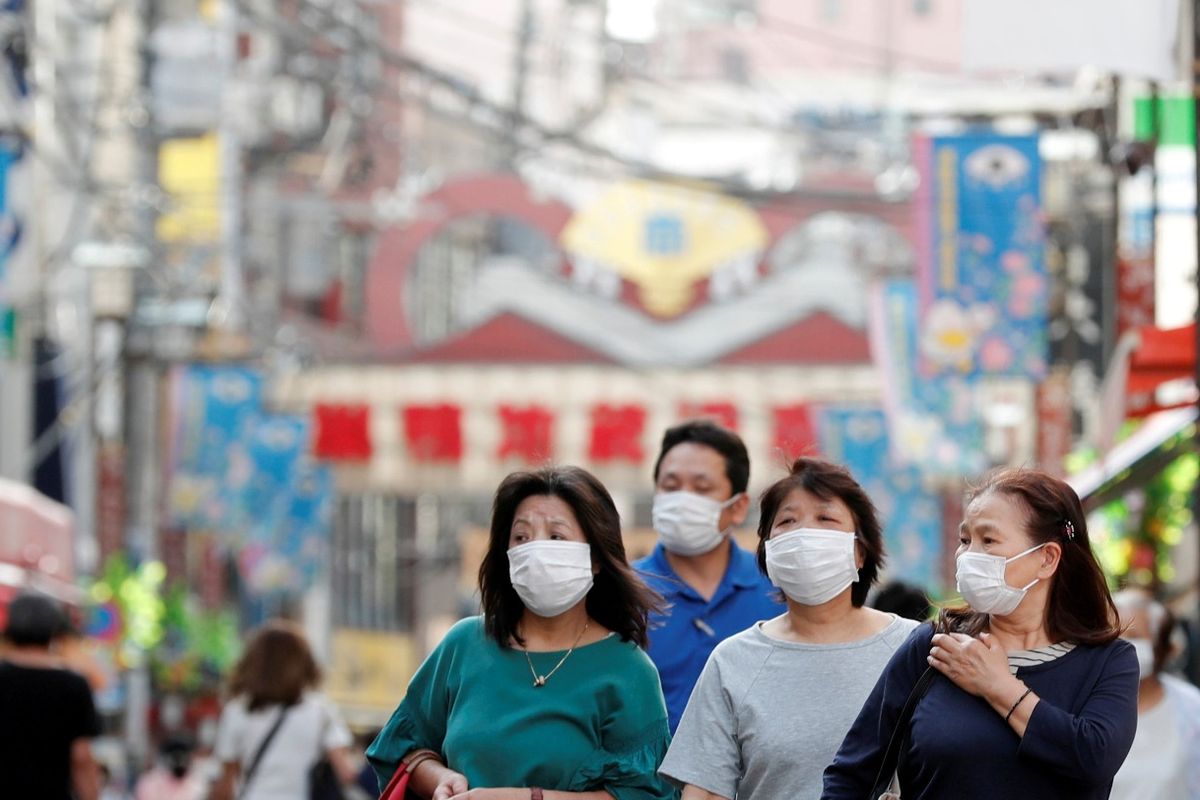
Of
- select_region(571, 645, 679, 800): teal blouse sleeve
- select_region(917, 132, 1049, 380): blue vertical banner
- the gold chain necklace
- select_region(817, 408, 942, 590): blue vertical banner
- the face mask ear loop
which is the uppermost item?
select_region(917, 132, 1049, 380): blue vertical banner

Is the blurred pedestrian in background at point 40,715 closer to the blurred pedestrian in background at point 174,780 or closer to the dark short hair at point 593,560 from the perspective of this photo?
the dark short hair at point 593,560

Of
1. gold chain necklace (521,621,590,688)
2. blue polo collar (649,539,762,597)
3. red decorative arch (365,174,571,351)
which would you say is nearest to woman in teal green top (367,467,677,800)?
gold chain necklace (521,621,590,688)

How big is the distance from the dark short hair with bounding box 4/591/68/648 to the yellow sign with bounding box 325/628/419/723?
30478mm

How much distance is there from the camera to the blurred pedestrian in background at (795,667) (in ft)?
17.4

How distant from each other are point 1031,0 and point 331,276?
3657 cm

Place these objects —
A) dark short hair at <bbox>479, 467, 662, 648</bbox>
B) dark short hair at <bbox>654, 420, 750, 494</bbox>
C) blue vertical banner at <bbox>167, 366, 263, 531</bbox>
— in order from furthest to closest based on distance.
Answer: blue vertical banner at <bbox>167, 366, 263, 531</bbox>, dark short hair at <bbox>654, 420, 750, 494</bbox>, dark short hair at <bbox>479, 467, 662, 648</bbox>

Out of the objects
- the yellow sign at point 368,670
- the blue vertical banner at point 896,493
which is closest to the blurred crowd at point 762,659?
the blue vertical banner at point 896,493

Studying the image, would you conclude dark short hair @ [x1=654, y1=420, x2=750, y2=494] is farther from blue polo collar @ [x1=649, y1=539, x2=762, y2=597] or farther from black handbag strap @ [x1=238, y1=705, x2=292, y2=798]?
black handbag strap @ [x1=238, y1=705, x2=292, y2=798]

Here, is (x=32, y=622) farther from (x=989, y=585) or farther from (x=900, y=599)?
(x=989, y=585)

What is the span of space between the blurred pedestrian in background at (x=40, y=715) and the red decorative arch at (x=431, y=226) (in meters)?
26.6

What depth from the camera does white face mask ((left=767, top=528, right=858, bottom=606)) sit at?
211 inches

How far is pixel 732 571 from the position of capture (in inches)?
279

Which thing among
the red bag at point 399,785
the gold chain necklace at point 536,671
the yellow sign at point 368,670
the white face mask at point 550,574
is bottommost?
the yellow sign at point 368,670

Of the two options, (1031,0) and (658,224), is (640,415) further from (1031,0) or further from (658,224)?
(1031,0)
